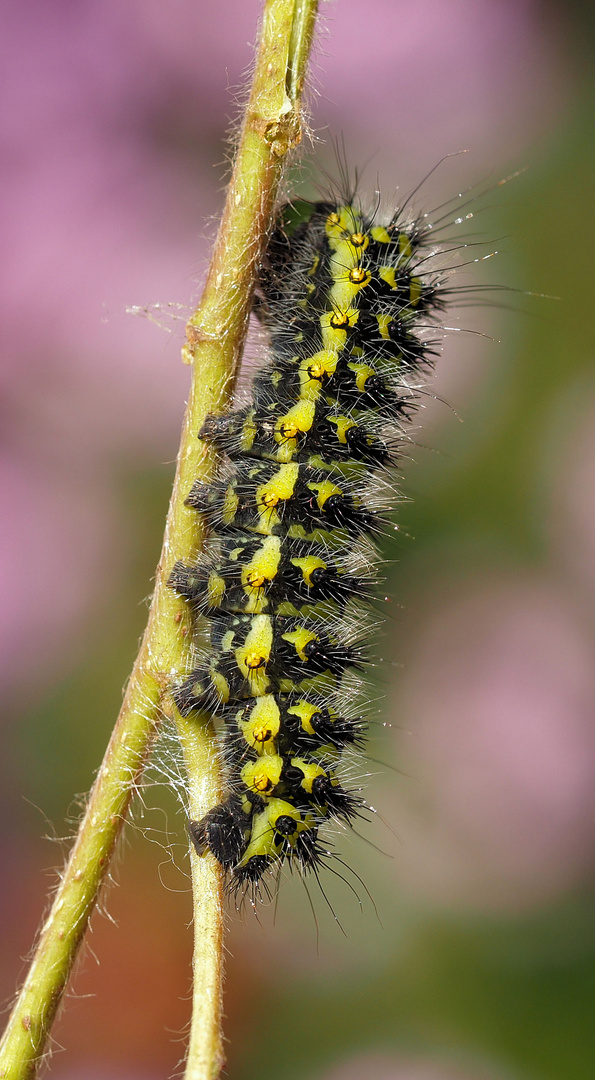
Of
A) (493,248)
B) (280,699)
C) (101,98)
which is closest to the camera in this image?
(280,699)

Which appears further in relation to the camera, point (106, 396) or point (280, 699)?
point (106, 396)

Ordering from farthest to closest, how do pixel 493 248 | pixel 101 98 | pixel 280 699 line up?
pixel 493 248, pixel 101 98, pixel 280 699

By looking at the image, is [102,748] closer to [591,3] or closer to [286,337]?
[286,337]

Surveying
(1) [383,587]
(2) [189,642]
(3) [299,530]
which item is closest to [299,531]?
(3) [299,530]

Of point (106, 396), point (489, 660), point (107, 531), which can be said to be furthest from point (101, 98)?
point (489, 660)

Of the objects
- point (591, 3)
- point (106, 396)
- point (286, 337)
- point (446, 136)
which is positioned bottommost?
point (106, 396)
